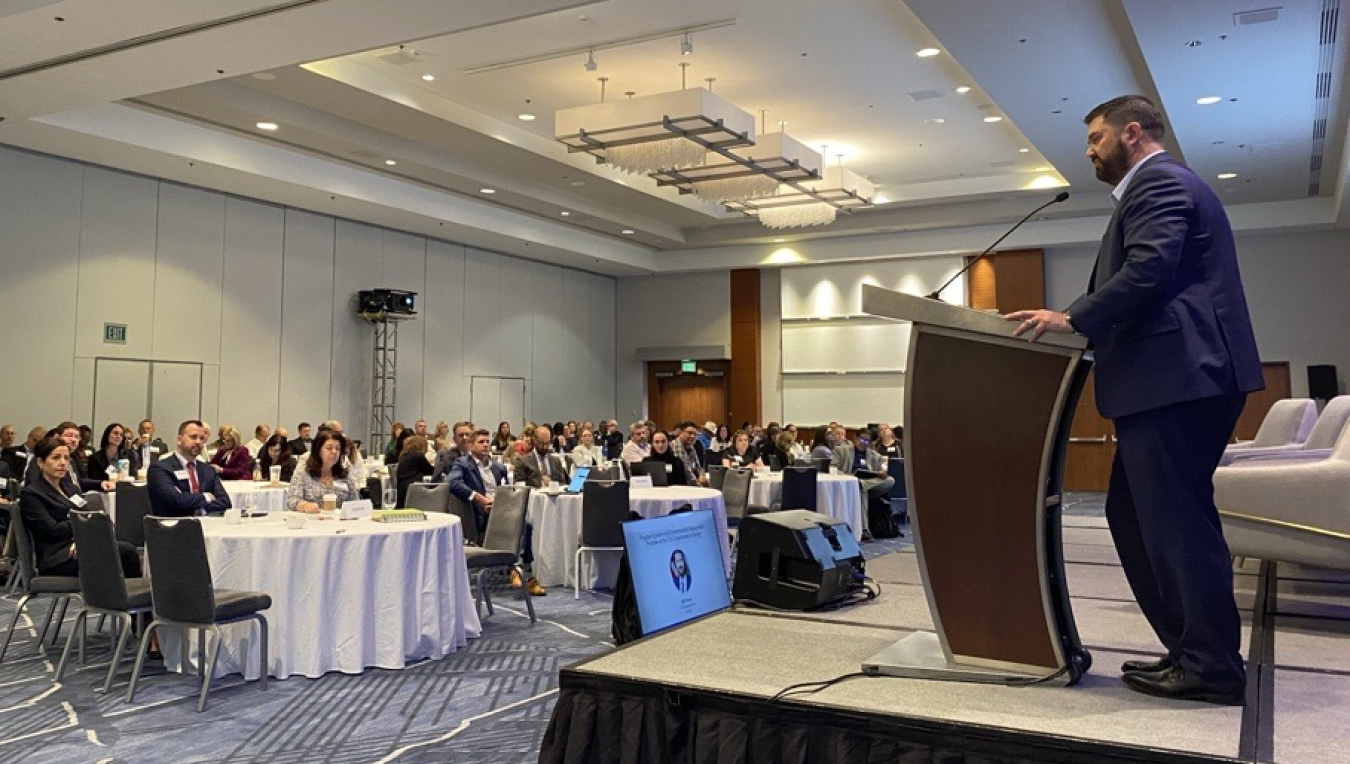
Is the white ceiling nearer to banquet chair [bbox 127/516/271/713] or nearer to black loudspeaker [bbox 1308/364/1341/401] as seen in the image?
black loudspeaker [bbox 1308/364/1341/401]

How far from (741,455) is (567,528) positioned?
5.52 metres

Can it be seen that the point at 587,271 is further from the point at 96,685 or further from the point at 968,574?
the point at 968,574

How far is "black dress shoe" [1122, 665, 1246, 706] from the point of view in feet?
6.71

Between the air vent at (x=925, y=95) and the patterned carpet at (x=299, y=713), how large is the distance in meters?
8.15

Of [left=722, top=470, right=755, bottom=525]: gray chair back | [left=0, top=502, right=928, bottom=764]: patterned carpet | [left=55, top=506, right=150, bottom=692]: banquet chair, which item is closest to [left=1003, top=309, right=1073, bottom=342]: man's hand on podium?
[left=0, top=502, right=928, bottom=764]: patterned carpet

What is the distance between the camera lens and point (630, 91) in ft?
38.4

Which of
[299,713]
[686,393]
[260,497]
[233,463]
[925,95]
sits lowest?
[299,713]

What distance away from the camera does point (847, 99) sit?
11805 mm

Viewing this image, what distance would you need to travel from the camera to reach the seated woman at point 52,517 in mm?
5715

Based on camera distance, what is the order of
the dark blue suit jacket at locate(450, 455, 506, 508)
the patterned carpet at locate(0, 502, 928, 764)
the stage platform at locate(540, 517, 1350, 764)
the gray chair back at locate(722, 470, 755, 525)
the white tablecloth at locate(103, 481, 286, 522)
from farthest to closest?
the gray chair back at locate(722, 470, 755, 525) → the white tablecloth at locate(103, 481, 286, 522) → the dark blue suit jacket at locate(450, 455, 506, 508) → the patterned carpet at locate(0, 502, 928, 764) → the stage platform at locate(540, 517, 1350, 764)

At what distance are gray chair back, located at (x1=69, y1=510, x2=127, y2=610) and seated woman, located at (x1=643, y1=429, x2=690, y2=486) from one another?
5.86 meters

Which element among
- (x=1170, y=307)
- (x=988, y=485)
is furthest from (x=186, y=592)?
(x=1170, y=307)

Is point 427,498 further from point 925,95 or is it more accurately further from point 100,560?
point 925,95

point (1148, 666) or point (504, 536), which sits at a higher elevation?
point (1148, 666)
